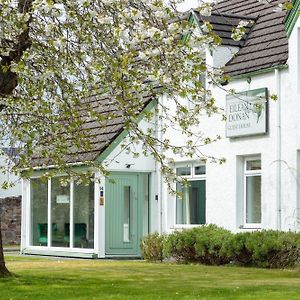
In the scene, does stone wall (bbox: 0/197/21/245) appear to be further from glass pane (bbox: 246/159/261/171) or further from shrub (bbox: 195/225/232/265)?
glass pane (bbox: 246/159/261/171)

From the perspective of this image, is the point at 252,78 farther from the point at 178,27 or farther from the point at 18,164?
the point at 178,27

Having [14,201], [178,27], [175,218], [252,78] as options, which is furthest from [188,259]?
[14,201]

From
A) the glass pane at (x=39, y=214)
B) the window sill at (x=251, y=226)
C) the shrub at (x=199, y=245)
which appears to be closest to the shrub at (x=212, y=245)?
the shrub at (x=199, y=245)

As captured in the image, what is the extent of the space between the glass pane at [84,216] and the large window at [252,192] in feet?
17.1

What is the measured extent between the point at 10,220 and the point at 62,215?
1750 cm

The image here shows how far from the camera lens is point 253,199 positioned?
24.5m

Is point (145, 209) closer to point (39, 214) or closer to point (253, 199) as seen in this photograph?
point (39, 214)

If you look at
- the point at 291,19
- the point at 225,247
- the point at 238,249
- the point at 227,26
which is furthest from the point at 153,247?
the point at 291,19

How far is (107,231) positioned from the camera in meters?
27.5

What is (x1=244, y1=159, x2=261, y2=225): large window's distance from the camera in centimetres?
2428

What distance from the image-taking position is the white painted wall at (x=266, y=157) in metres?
22.5

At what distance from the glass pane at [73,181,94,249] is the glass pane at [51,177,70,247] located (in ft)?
1.98

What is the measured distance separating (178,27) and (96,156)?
13652 millimetres

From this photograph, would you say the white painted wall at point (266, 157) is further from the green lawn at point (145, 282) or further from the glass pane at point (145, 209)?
the glass pane at point (145, 209)
